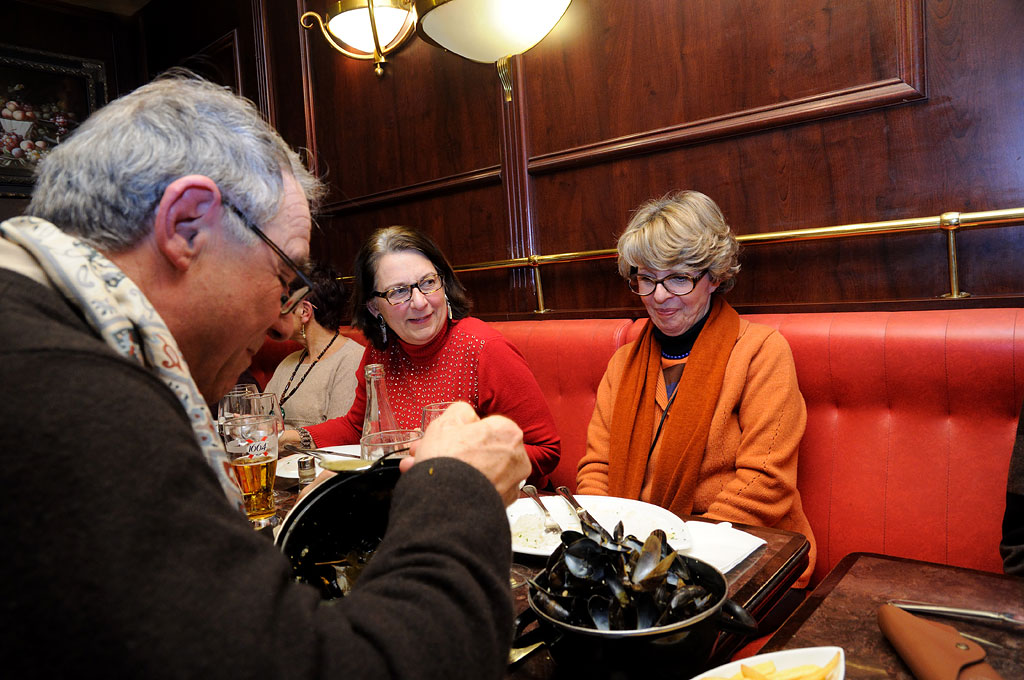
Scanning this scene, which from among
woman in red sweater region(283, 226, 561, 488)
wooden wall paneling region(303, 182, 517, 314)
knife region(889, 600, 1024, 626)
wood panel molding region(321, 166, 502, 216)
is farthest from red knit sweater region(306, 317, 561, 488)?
knife region(889, 600, 1024, 626)

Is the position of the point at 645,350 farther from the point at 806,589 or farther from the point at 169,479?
the point at 169,479

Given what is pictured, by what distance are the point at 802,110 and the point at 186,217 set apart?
2.00 meters

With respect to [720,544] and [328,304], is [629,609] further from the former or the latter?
[328,304]

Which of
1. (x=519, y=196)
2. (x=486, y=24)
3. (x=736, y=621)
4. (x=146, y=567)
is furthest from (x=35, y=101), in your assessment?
(x=736, y=621)

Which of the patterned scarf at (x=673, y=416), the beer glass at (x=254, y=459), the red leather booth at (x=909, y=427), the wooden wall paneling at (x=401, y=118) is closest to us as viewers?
the beer glass at (x=254, y=459)

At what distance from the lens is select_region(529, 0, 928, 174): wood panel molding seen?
79.0 inches

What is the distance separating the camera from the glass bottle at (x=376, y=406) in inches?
56.1

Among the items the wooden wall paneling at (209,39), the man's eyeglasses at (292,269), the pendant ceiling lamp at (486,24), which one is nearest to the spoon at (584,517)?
the man's eyeglasses at (292,269)

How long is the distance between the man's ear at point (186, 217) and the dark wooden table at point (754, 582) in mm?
608

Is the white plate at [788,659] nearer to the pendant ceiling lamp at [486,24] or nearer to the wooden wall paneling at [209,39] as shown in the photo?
the pendant ceiling lamp at [486,24]

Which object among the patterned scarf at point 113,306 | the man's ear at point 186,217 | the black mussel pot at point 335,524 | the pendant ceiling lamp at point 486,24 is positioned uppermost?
the pendant ceiling lamp at point 486,24

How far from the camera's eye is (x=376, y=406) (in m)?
1.45

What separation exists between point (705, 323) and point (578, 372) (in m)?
0.52

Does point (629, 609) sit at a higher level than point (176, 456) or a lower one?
lower
